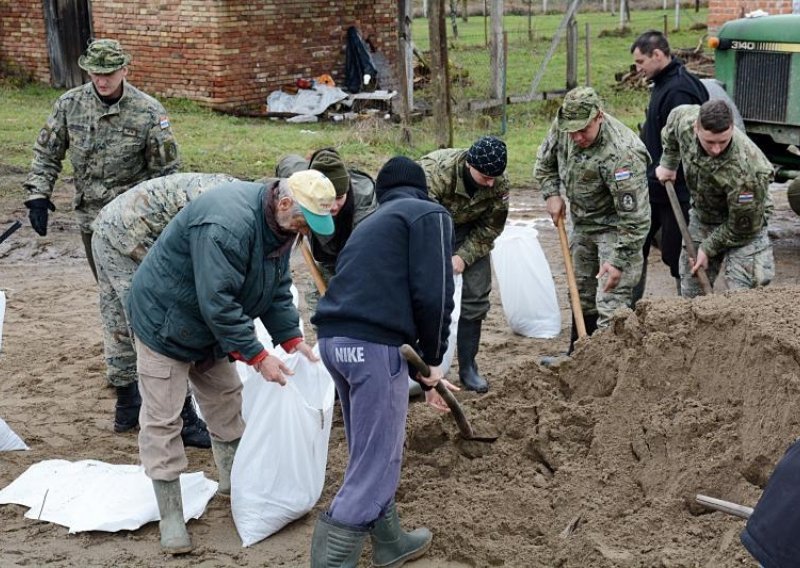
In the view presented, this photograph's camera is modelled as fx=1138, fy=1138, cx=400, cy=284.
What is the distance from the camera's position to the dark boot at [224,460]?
528 centimetres

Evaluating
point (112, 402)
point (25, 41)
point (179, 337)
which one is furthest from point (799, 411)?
point (25, 41)

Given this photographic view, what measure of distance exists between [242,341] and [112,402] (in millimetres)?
2377

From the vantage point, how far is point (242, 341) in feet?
14.6

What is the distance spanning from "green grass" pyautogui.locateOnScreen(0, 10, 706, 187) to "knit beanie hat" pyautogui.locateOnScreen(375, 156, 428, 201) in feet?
24.2

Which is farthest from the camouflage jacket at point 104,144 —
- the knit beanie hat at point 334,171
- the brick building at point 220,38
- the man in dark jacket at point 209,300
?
the brick building at point 220,38

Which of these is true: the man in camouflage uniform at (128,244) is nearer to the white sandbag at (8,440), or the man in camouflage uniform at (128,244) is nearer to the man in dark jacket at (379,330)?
the white sandbag at (8,440)

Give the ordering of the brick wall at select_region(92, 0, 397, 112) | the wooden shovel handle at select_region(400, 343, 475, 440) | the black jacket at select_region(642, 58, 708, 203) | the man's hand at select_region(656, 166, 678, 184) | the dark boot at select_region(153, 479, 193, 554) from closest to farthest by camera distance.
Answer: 1. the wooden shovel handle at select_region(400, 343, 475, 440)
2. the dark boot at select_region(153, 479, 193, 554)
3. the man's hand at select_region(656, 166, 678, 184)
4. the black jacket at select_region(642, 58, 708, 203)
5. the brick wall at select_region(92, 0, 397, 112)

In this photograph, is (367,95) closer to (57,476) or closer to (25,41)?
(25,41)

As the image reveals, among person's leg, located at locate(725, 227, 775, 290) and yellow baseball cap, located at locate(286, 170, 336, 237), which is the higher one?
yellow baseball cap, located at locate(286, 170, 336, 237)

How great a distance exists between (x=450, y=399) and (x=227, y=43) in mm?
11318

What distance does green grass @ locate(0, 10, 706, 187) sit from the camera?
41.4 ft

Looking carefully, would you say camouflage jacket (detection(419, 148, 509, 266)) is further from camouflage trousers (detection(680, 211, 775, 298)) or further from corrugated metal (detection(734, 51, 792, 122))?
corrugated metal (detection(734, 51, 792, 122))

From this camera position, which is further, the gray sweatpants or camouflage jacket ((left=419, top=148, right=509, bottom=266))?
camouflage jacket ((left=419, top=148, right=509, bottom=266))

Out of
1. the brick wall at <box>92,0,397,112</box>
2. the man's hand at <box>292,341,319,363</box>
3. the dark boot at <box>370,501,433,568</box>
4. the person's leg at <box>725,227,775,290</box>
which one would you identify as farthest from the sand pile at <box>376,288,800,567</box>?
the brick wall at <box>92,0,397,112</box>
